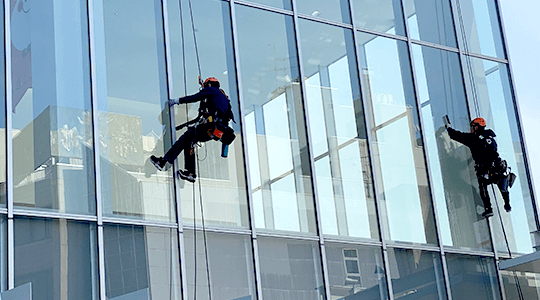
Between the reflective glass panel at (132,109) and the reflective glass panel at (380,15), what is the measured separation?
4495mm

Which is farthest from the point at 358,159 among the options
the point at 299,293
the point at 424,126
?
the point at 299,293

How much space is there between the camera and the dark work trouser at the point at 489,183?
55.0 ft

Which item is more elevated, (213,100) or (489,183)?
(213,100)

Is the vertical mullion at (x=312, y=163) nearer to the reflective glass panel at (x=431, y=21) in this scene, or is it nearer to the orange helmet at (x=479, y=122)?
the reflective glass panel at (x=431, y=21)

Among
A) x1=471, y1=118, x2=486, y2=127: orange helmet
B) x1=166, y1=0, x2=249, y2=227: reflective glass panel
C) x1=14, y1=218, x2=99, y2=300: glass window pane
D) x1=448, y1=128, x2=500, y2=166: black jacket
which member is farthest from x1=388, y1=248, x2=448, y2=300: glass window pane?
x1=14, y1=218, x2=99, y2=300: glass window pane

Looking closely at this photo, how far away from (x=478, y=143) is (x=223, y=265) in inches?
244

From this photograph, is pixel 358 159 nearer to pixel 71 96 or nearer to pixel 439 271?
pixel 439 271

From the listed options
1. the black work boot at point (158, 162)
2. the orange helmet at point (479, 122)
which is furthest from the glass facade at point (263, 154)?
the orange helmet at point (479, 122)

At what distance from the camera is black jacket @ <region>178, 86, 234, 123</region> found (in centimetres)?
1345

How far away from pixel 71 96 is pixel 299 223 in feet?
14.3

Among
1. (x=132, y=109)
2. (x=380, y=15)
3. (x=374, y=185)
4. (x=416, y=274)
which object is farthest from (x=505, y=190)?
(x=132, y=109)

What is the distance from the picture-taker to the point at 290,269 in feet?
46.2

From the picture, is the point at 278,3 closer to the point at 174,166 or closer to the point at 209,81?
the point at 209,81

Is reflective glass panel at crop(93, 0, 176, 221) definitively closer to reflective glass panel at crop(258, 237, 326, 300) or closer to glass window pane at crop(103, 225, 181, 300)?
glass window pane at crop(103, 225, 181, 300)
